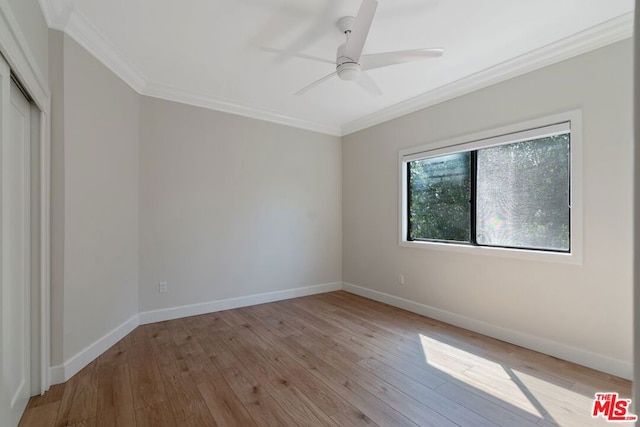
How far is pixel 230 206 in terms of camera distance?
3.78 metres

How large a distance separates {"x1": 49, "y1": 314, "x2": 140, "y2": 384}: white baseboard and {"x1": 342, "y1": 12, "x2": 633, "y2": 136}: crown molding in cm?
408

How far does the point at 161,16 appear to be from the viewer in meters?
2.13

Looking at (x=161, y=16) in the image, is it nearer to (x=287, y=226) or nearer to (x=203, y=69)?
(x=203, y=69)

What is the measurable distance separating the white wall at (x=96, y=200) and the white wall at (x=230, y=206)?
0.21 metres

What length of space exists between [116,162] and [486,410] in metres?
3.68

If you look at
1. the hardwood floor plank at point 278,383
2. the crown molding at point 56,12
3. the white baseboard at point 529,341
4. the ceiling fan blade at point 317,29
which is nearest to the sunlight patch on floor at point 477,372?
the white baseboard at point 529,341

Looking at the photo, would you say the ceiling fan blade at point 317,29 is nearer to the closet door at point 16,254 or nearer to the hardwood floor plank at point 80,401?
the closet door at point 16,254

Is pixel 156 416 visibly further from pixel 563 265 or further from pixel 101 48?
pixel 563 265

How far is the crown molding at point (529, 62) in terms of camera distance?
2.16 meters

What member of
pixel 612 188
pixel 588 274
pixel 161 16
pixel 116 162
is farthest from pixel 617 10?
pixel 116 162

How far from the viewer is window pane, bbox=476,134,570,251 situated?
101 inches

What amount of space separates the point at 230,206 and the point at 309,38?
2.26 meters

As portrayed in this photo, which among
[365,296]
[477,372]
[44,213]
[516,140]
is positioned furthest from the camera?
[365,296]

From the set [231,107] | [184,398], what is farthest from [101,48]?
[184,398]
